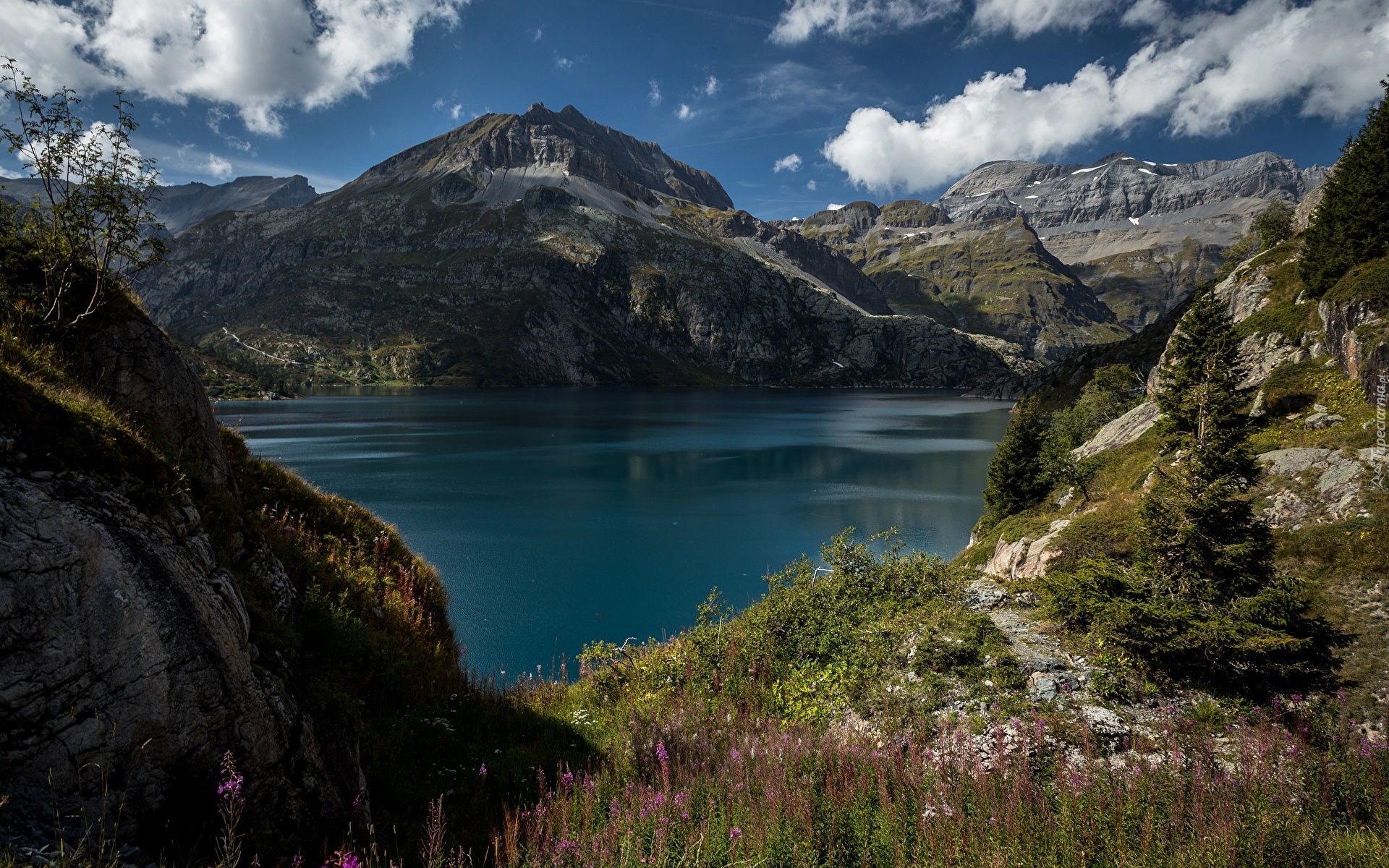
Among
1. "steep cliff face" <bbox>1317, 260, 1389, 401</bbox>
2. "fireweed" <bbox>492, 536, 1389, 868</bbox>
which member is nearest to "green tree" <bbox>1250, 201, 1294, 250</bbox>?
"steep cliff face" <bbox>1317, 260, 1389, 401</bbox>

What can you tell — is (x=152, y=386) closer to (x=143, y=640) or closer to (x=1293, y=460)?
(x=143, y=640)

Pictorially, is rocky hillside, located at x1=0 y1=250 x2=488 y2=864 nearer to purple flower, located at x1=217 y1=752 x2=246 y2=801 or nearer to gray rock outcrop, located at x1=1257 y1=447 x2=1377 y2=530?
purple flower, located at x1=217 y1=752 x2=246 y2=801

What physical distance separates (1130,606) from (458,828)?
11350 mm

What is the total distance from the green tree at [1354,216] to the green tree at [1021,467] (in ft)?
49.0

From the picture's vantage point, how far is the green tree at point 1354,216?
2883 centimetres

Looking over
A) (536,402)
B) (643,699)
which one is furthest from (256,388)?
(643,699)

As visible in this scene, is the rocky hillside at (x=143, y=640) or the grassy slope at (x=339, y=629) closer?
the rocky hillside at (x=143, y=640)

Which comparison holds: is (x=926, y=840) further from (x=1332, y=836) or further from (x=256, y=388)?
(x=256, y=388)

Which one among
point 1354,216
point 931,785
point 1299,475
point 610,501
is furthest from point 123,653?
point 610,501

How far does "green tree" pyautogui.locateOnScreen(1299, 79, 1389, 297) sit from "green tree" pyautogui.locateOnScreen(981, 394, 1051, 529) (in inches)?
588

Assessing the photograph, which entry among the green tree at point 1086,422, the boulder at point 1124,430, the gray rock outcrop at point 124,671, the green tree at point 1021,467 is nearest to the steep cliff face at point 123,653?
the gray rock outcrop at point 124,671

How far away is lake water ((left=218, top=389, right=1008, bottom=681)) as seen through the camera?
35.2 m

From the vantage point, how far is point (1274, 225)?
70.1 meters

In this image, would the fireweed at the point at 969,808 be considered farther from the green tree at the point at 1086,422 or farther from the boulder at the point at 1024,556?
the green tree at the point at 1086,422
